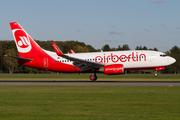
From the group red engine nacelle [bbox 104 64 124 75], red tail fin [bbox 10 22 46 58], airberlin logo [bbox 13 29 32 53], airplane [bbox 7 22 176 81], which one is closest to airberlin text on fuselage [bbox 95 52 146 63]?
airplane [bbox 7 22 176 81]

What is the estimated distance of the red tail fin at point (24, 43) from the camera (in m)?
39.2

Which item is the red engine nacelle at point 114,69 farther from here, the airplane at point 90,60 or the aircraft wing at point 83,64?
the aircraft wing at point 83,64

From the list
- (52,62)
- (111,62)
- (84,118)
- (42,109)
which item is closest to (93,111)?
(84,118)

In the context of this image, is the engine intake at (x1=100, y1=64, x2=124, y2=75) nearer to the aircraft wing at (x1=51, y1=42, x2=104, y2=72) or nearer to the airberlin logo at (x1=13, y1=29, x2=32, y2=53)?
the aircraft wing at (x1=51, y1=42, x2=104, y2=72)

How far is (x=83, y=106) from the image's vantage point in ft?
43.2

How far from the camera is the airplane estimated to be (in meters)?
35.4

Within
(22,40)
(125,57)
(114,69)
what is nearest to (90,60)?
(114,69)

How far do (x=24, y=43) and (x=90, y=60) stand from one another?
11264 mm

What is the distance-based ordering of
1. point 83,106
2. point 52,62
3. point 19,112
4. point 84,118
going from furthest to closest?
point 52,62 → point 83,106 → point 19,112 → point 84,118

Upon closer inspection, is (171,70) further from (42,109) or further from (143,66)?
(42,109)

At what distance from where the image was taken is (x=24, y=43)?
130 ft

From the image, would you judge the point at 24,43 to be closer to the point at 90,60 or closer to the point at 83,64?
the point at 83,64

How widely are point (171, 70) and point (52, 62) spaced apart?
7463cm

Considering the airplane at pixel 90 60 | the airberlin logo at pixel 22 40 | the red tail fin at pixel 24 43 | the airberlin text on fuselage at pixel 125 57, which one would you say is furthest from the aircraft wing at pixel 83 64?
the airberlin logo at pixel 22 40
